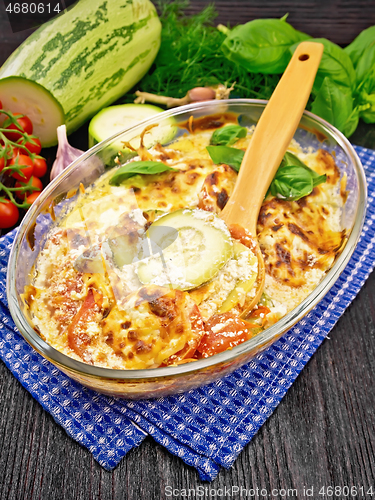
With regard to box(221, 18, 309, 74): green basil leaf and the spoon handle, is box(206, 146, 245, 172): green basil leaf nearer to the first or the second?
the spoon handle

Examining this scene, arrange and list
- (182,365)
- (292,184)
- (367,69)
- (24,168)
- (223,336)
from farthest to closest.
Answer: (367,69)
(24,168)
(292,184)
(223,336)
(182,365)

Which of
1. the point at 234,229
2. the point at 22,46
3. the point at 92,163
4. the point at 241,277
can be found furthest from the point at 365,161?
the point at 22,46

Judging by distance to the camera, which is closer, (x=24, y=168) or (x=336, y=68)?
(x=24, y=168)

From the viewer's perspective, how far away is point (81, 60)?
7.50 ft

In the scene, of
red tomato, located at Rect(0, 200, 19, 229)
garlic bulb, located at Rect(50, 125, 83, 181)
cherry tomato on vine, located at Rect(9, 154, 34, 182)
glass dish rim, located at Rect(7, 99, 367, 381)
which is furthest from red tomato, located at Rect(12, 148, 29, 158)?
glass dish rim, located at Rect(7, 99, 367, 381)

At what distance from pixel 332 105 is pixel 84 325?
4.67 ft

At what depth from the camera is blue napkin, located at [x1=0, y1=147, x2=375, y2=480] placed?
4.10 feet

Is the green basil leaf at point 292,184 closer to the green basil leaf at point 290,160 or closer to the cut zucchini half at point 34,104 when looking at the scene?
the green basil leaf at point 290,160

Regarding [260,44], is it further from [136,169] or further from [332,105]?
[136,169]

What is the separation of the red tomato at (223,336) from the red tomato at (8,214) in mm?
1016

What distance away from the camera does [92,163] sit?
5.77 feet

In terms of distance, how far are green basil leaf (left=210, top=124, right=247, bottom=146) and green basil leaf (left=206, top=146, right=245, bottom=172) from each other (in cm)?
10

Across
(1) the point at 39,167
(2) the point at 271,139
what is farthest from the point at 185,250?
(1) the point at 39,167

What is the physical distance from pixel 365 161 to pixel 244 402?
4.40ft
